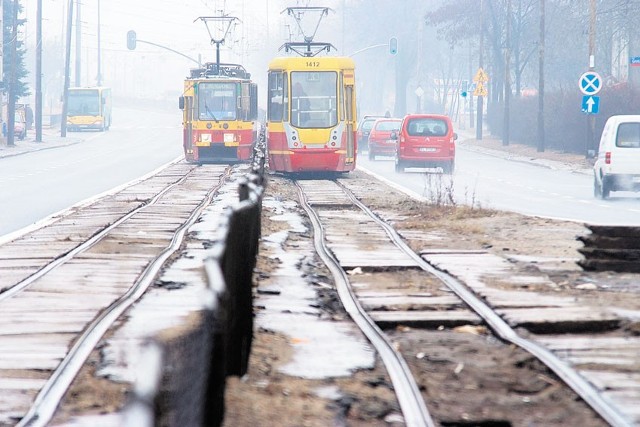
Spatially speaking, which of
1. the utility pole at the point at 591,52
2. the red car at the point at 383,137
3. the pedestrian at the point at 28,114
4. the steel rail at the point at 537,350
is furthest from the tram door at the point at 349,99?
the pedestrian at the point at 28,114

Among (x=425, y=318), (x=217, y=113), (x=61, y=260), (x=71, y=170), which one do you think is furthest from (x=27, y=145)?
(x=425, y=318)

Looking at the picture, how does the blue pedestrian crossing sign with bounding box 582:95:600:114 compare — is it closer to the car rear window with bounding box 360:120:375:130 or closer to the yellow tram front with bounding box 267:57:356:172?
the yellow tram front with bounding box 267:57:356:172

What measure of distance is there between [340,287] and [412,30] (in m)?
87.3

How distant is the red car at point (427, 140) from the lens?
118ft

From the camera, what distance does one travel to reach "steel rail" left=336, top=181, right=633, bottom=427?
6.31 metres

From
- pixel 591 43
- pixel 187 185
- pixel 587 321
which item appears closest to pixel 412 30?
pixel 591 43

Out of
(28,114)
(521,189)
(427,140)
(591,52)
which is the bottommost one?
(521,189)

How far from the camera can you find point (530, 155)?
2058 inches

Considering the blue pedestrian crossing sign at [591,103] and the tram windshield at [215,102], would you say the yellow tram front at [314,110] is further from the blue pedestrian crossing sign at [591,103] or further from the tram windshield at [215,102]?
the blue pedestrian crossing sign at [591,103]

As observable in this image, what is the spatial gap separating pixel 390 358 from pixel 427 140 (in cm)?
2854

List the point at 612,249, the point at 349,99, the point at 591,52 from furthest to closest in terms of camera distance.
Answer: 1. the point at 591,52
2. the point at 349,99
3. the point at 612,249

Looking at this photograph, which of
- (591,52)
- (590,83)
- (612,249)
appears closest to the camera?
(612,249)

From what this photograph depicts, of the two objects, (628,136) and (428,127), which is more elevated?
(428,127)

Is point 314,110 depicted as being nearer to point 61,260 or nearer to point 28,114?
point 61,260
